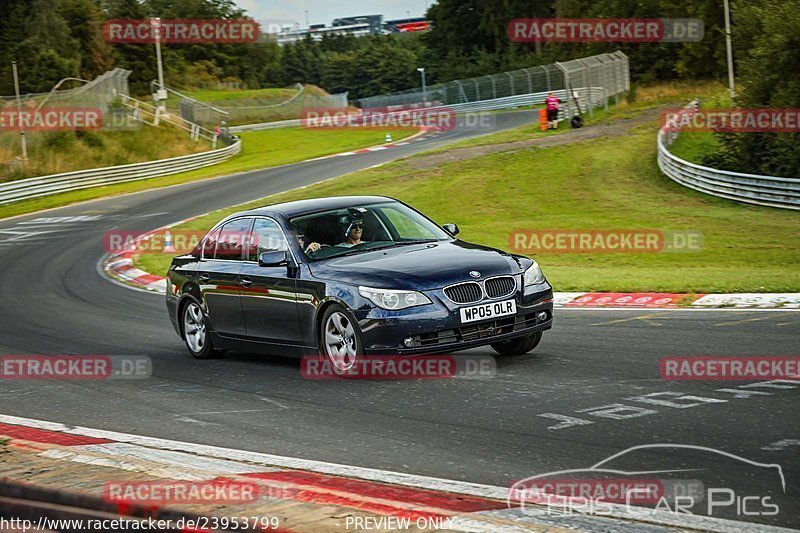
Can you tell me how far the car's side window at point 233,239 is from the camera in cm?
1110

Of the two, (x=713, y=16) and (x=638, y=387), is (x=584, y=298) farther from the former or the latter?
(x=713, y=16)

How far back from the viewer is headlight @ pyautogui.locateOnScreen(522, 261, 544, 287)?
9.68 metres

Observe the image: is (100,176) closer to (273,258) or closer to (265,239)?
(265,239)

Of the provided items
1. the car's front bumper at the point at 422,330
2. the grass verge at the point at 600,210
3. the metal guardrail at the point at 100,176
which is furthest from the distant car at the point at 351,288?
the metal guardrail at the point at 100,176

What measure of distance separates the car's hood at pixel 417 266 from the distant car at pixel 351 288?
0.01 m

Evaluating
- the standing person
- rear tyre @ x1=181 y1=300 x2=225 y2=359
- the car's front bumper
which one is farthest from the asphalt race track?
the standing person

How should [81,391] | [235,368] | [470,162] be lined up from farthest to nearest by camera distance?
[470,162]
[235,368]
[81,391]

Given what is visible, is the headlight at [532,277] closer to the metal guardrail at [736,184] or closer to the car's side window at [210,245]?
the car's side window at [210,245]

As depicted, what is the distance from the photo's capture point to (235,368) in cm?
1089

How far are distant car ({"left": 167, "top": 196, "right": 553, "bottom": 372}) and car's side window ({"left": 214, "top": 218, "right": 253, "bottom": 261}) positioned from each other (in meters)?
0.01

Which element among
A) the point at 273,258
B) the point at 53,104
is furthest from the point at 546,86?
the point at 273,258

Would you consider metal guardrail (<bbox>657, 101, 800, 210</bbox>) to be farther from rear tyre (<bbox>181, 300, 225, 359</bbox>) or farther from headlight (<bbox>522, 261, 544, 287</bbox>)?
rear tyre (<bbox>181, 300, 225, 359</bbox>)

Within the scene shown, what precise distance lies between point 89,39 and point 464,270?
100m

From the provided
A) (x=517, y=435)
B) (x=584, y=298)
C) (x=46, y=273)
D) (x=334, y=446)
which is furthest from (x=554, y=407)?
(x=46, y=273)
